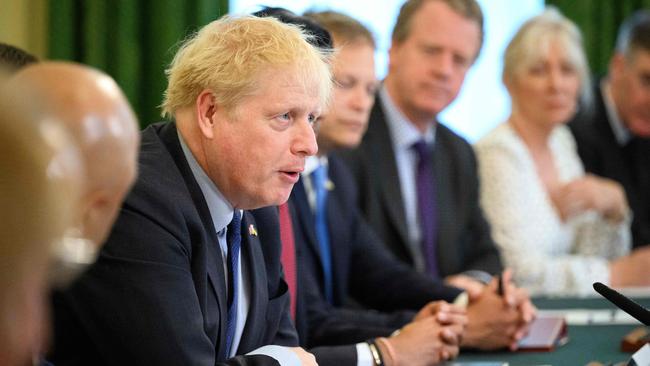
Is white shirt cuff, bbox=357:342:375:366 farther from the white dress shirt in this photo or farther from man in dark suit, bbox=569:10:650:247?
man in dark suit, bbox=569:10:650:247

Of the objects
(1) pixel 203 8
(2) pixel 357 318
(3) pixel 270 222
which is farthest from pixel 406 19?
(3) pixel 270 222

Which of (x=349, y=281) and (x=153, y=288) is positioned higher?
(x=153, y=288)

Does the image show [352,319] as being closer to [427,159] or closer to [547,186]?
[427,159]

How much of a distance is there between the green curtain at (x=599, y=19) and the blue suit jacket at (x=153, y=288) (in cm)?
398

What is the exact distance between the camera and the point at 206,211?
6.71ft

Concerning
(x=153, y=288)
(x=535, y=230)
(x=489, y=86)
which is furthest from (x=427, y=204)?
(x=153, y=288)

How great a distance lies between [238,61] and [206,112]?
4.7 inches

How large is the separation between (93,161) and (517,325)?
1.89m

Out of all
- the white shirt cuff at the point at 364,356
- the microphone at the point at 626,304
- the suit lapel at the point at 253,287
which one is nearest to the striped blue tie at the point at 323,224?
the white shirt cuff at the point at 364,356

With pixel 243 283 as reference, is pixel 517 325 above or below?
below

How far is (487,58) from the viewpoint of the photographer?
18.6ft

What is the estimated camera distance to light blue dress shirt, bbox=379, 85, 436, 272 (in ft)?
12.6

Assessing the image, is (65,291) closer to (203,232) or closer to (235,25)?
(203,232)

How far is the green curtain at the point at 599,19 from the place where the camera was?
5641 millimetres
